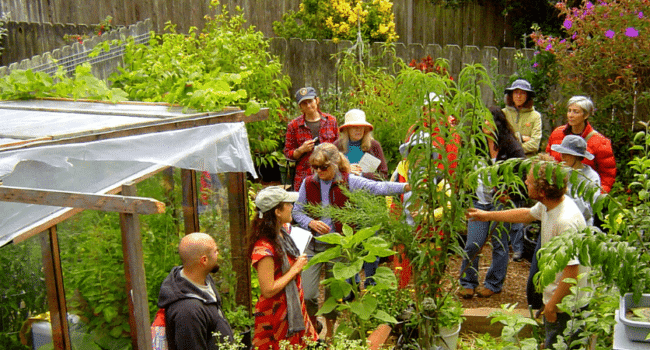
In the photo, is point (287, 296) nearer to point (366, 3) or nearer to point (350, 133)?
point (350, 133)

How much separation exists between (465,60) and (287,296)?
6.73m

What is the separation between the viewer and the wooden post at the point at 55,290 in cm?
259

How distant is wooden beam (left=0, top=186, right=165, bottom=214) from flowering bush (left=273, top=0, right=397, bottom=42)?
7.54 meters

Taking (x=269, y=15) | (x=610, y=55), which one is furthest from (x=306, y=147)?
(x=269, y=15)

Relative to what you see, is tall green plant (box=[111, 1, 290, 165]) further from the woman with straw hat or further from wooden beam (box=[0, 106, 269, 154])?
the woman with straw hat

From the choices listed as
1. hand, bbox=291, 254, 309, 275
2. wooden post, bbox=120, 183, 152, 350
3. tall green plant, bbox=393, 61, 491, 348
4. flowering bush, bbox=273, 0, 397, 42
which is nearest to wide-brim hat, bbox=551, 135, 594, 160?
tall green plant, bbox=393, 61, 491, 348

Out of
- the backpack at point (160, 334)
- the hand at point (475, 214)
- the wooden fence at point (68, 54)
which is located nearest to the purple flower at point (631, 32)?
the hand at point (475, 214)

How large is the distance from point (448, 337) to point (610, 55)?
4584 millimetres

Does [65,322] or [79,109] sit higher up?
[79,109]

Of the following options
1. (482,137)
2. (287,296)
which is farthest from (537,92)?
(287,296)

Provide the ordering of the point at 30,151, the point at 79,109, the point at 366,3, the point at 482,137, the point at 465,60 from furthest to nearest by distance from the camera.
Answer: the point at 366,3 → the point at 465,60 → the point at 79,109 → the point at 482,137 → the point at 30,151

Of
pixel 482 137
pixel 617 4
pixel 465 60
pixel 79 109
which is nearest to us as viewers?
pixel 482 137

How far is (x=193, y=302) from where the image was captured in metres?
2.89

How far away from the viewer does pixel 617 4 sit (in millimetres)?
6797
